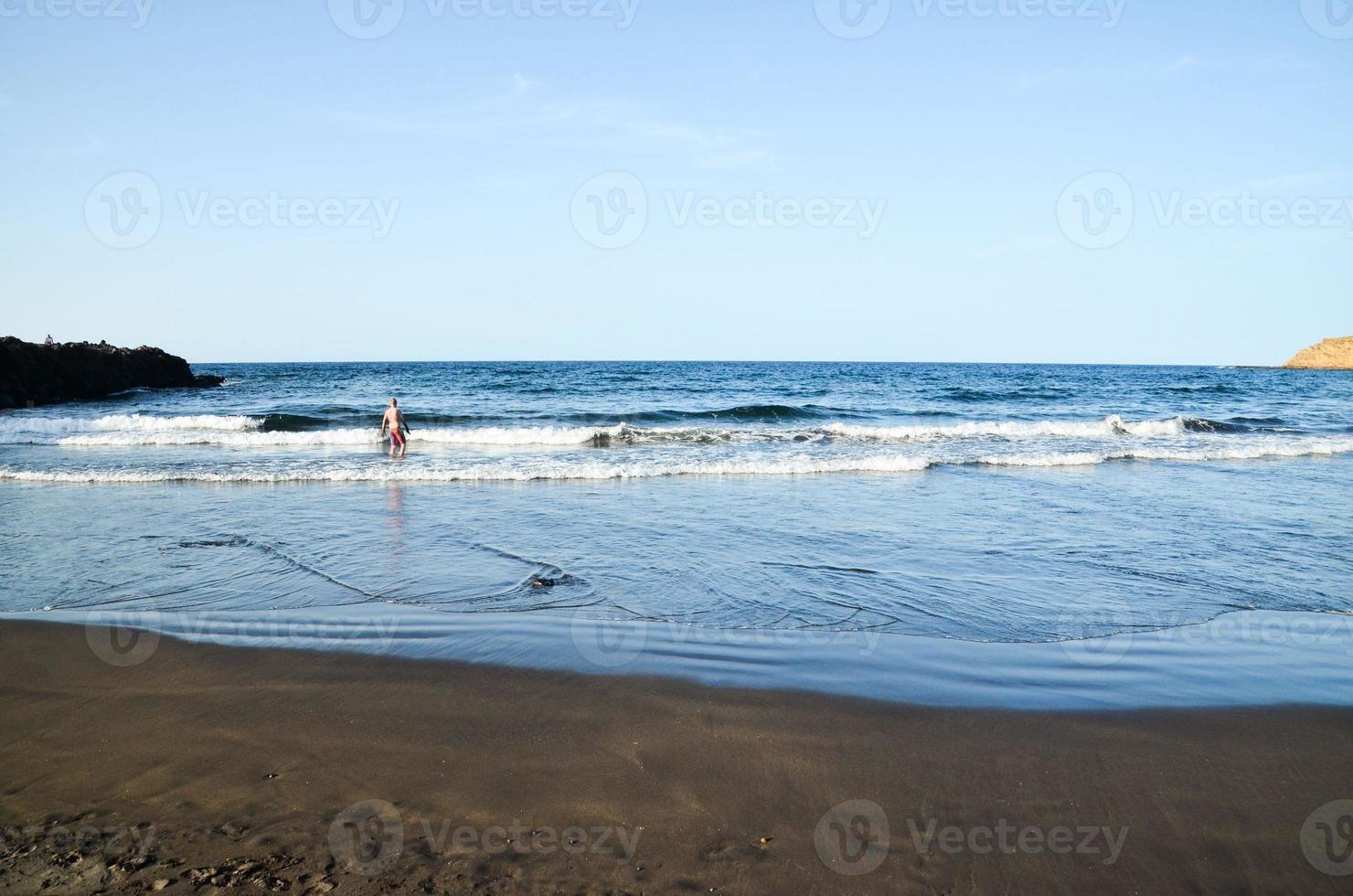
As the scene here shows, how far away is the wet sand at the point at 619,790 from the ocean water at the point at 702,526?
5.35 ft

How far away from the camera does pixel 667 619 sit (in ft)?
20.6

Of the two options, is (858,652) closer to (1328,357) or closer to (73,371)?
(73,371)

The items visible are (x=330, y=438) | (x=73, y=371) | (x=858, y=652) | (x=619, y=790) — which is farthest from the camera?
(x=73, y=371)

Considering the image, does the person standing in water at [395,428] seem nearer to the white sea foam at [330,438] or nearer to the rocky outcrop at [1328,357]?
the white sea foam at [330,438]

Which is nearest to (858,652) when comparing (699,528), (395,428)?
(699,528)

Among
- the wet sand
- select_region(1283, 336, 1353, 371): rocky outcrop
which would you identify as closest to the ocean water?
the wet sand

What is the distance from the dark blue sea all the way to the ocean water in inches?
2.0

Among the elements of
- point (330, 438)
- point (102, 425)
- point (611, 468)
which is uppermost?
point (102, 425)

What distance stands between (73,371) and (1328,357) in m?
125

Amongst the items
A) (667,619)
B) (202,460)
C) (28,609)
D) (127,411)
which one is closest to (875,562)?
(667,619)

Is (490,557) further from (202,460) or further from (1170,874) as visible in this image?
(202,460)

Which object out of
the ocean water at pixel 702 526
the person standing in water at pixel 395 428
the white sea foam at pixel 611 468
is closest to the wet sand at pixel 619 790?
the ocean water at pixel 702 526

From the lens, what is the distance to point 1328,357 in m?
96.7

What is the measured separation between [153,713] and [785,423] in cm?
2498
